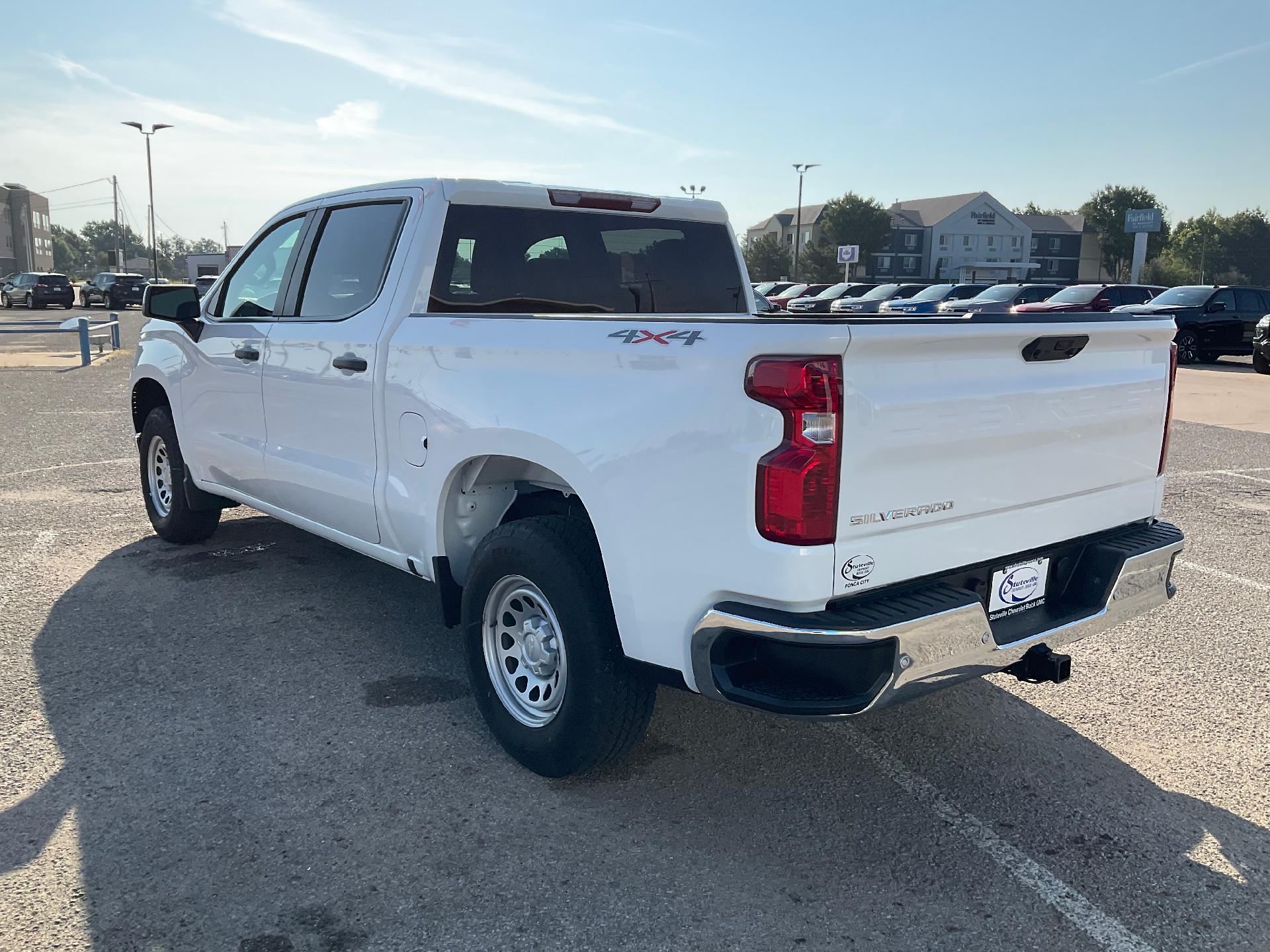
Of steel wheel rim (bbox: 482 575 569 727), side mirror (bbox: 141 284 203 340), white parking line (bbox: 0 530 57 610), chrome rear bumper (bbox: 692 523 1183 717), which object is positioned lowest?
white parking line (bbox: 0 530 57 610)

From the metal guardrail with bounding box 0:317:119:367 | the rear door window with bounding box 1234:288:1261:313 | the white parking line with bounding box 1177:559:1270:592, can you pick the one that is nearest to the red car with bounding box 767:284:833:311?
the rear door window with bounding box 1234:288:1261:313

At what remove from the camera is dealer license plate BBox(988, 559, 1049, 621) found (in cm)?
311

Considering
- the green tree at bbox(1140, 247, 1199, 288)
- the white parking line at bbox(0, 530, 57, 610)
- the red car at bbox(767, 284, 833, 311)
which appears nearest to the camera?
the white parking line at bbox(0, 530, 57, 610)

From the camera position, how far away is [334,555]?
6266 millimetres

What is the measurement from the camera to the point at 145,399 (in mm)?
6500

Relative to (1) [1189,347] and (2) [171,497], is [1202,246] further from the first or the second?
(2) [171,497]

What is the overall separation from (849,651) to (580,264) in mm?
2496

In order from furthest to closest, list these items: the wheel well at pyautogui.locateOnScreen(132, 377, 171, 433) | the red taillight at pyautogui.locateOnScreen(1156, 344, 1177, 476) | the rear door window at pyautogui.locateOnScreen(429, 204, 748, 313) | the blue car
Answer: the blue car → the wheel well at pyautogui.locateOnScreen(132, 377, 171, 433) → the rear door window at pyautogui.locateOnScreen(429, 204, 748, 313) → the red taillight at pyautogui.locateOnScreen(1156, 344, 1177, 476)

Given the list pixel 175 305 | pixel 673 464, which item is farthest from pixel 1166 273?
pixel 673 464

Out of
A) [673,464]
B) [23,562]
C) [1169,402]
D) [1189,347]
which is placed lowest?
[23,562]

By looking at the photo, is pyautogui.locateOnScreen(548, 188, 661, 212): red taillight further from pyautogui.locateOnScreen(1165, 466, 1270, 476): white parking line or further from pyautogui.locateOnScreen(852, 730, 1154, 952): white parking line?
pyautogui.locateOnScreen(1165, 466, 1270, 476): white parking line

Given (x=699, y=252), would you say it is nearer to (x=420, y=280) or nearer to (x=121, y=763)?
(x=420, y=280)

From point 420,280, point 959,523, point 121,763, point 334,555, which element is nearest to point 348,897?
point 121,763

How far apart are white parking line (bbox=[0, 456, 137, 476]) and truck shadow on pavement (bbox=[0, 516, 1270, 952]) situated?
484 cm
